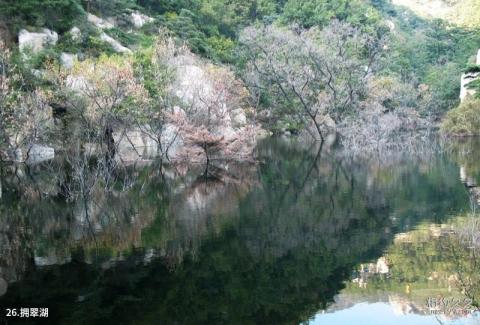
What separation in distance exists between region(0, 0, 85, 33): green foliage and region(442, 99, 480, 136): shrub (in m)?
34.5

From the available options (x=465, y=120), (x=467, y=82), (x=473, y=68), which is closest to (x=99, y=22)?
(x=465, y=120)

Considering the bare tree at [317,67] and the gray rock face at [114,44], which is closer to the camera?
the gray rock face at [114,44]

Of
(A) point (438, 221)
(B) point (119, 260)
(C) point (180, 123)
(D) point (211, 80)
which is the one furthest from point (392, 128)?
(B) point (119, 260)

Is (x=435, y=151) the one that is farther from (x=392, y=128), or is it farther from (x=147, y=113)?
(x=147, y=113)

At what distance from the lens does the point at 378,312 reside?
1102 cm

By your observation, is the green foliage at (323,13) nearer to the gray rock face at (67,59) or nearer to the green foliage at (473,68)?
the green foliage at (473,68)

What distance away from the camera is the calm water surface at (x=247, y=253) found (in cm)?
1094

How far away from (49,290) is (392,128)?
120ft

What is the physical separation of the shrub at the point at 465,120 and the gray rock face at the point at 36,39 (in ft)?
117

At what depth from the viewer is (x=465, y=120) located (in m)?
49.5

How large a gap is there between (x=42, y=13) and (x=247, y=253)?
36640mm

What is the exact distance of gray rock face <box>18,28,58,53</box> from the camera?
40947mm

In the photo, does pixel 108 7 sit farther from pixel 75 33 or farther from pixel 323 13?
pixel 323 13

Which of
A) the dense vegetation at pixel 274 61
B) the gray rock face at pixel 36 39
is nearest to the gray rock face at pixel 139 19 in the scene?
the dense vegetation at pixel 274 61
